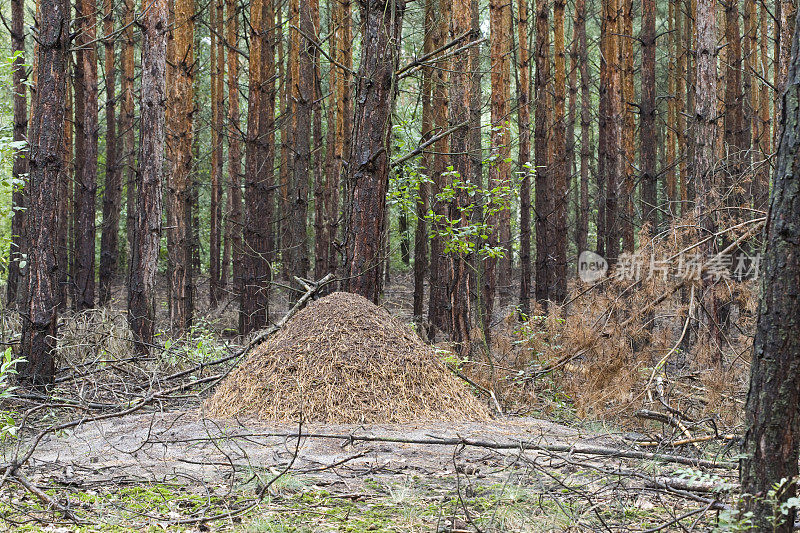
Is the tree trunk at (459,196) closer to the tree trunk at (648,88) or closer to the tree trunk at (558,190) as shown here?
the tree trunk at (648,88)

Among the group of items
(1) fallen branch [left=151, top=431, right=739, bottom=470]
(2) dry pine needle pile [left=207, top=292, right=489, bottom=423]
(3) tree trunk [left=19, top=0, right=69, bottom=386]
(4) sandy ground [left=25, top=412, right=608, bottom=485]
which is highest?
(3) tree trunk [left=19, top=0, right=69, bottom=386]

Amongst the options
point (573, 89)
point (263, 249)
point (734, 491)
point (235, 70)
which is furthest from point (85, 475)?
point (573, 89)

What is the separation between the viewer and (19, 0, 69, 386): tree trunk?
6852 millimetres

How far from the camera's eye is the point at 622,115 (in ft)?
48.7

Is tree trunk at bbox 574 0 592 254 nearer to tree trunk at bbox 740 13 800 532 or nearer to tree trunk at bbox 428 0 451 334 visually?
tree trunk at bbox 428 0 451 334

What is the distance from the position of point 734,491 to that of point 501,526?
97 centimetres

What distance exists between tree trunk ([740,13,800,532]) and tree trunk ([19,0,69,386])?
6.49 metres

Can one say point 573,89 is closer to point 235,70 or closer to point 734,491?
point 235,70

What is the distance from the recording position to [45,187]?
22.5 feet

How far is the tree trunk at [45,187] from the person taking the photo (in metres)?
6.85

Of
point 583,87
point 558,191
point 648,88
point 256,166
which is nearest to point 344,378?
point 256,166

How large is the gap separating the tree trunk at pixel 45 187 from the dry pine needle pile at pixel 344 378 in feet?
7.40

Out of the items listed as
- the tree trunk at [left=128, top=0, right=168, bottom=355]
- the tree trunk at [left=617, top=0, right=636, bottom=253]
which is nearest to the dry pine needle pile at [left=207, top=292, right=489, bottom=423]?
the tree trunk at [left=128, top=0, right=168, bottom=355]

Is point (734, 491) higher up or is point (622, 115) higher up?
point (622, 115)
